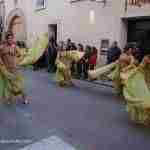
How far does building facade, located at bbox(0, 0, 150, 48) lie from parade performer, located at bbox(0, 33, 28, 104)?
22.3 feet

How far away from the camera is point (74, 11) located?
17.5 meters

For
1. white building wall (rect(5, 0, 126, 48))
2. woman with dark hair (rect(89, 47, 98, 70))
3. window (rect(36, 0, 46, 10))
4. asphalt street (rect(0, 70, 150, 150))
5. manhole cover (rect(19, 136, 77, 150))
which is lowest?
asphalt street (rect(0, 70, 150, 150))

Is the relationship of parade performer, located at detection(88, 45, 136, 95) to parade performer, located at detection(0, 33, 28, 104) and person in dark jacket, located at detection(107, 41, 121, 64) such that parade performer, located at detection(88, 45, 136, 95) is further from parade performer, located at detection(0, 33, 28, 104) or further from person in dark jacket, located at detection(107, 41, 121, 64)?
person in dark jacket, located at detection(107, 41, 121, 64)

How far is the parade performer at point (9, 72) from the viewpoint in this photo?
7.60 metres

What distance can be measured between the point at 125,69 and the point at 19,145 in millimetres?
4184

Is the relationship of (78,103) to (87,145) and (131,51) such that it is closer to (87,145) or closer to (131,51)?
(131,51)

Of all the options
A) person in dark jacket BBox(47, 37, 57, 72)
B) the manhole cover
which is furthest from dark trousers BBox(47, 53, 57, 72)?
the manhole cover

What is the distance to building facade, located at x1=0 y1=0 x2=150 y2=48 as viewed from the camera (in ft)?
46.1

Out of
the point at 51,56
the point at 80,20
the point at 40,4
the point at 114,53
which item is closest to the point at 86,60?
the point at 114,53

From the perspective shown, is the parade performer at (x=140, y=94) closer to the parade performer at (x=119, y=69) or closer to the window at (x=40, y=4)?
the parade performer at (x=119, y=69)

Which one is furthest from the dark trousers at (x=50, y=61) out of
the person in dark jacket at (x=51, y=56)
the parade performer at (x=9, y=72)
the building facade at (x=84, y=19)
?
the parade performer at (x=9, y=72)

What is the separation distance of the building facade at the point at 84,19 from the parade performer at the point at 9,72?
22.3ft

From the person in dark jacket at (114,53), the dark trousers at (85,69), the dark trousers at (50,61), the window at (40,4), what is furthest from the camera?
the window at (40,4)

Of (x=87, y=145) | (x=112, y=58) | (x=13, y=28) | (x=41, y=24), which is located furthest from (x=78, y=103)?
(x=13, y=28)
